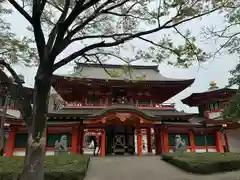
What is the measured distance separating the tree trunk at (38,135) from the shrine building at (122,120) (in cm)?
889

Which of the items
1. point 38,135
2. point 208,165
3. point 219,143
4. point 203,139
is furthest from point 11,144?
point 219,143

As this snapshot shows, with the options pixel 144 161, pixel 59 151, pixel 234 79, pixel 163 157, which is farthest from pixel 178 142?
pixel 59 151

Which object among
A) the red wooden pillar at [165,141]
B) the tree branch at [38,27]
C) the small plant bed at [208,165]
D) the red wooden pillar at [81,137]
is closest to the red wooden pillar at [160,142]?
the red wooden pillar at [165,141]

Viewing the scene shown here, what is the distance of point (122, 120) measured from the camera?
45.9ft

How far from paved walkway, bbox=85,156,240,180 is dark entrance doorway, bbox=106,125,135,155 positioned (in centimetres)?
489

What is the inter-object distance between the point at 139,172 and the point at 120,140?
746 cm

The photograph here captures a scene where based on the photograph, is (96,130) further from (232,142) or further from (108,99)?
(232,142)

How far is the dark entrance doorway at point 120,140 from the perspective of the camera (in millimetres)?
16475

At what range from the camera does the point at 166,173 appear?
30.5 feet

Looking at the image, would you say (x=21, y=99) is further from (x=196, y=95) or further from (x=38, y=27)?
(x=196, y=95)

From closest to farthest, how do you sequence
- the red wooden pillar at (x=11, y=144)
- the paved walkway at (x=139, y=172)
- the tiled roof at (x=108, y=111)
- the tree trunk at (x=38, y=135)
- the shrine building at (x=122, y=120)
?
1. the tree trunk at (x=38, y=135)
2. the paved walkway at (x=139, y=172)
3. the tiled roof at (x=108, y=111)
4. the red wooden pillar at (x=11, y=144)
5. the shrine building at (x=122, y=120)

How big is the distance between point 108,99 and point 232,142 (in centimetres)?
1289

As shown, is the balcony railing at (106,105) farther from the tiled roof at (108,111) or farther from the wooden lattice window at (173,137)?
the wooden lattice window at (173,137)

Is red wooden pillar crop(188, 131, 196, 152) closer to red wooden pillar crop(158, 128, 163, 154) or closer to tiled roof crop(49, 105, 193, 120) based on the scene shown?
tiled roof crop(49, 105, 193, 120)
